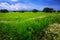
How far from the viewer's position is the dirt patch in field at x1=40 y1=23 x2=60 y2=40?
8.73 meters

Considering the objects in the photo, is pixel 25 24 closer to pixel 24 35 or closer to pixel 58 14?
pixel 24 35

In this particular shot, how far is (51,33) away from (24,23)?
1.59 m

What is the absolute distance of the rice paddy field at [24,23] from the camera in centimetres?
816

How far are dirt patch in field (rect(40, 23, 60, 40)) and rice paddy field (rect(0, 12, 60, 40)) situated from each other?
0.27 metres

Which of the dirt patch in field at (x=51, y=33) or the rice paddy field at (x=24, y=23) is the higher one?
the rice paddy field at (x=24, y=23)

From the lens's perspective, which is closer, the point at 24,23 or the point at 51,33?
the point at 51,33

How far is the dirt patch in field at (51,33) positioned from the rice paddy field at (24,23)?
0.27 m

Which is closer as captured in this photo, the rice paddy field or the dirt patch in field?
the rice paddy field

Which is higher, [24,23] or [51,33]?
[24,23]

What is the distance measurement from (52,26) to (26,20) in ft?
5.09

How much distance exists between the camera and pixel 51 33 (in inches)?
351

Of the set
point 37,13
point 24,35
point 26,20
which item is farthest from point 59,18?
point 24,35

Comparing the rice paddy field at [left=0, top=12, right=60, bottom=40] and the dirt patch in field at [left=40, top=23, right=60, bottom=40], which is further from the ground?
the rice paddy field at [left=0, top=12, right=60, bottom=40]

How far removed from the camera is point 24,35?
27.0ft
